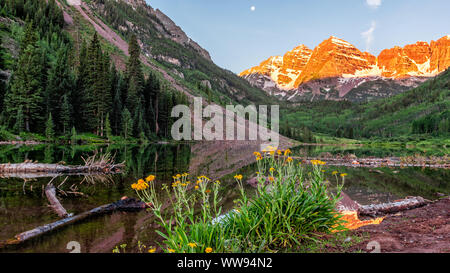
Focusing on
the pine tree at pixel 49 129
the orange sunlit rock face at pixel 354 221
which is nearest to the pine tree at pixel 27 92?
the pine tree at pixel 49 129

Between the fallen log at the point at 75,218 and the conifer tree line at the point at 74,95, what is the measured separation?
4635 cm

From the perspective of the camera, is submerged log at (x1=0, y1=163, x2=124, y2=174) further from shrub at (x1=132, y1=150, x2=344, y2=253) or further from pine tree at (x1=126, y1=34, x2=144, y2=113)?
pine tree at (x1=126, y1=34, x2=144, y2=113)

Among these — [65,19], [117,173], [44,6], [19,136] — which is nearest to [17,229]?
[117,173]

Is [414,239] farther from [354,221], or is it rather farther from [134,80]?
[134,80]

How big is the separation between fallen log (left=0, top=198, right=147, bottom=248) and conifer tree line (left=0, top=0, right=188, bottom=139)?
4635 centimetres

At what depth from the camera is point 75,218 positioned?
8.75 meters

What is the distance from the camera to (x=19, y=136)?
4422cm

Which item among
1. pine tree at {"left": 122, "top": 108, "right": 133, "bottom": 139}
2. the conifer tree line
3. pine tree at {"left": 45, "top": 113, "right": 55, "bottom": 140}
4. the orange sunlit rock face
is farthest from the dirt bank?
pine tree at {"left": 122, "top": 108, "right": 133, "bottom": 139}

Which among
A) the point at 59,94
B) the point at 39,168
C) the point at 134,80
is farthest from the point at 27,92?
the point at 39,168

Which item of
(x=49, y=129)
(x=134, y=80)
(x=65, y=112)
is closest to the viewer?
(x=49, y=129)

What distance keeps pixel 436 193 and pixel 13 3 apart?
4785 inches

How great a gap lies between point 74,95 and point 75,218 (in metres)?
57.7

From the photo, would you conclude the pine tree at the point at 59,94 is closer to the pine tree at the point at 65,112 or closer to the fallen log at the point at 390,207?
the pine tree at the point at 65,112
